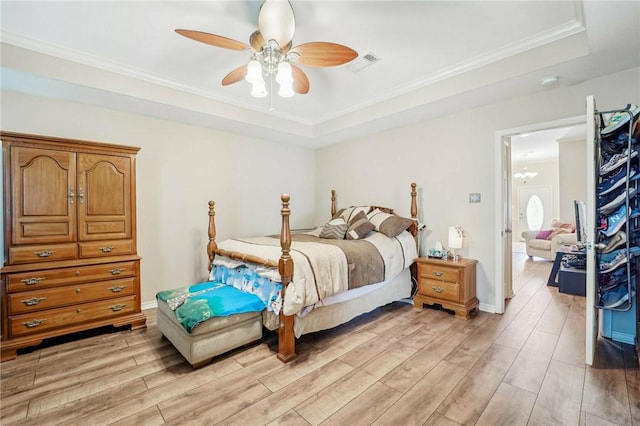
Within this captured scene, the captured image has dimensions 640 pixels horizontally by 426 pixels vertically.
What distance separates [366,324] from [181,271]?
249 cm

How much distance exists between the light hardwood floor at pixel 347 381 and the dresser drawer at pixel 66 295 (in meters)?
0.38

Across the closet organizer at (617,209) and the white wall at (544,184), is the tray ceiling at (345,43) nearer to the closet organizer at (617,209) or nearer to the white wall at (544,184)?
the closet organizer at (617,209)

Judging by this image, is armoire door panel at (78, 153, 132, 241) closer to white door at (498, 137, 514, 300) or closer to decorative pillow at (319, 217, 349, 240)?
decorative pillow at (319, 217, 349, 240)

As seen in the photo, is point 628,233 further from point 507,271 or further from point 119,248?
point 119,248

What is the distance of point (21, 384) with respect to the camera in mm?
1986

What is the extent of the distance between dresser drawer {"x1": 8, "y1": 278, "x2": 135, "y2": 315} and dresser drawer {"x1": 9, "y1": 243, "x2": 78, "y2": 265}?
0.27 m

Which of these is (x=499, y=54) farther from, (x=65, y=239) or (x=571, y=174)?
(x=571, y=174)

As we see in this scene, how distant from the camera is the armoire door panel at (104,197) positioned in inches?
106

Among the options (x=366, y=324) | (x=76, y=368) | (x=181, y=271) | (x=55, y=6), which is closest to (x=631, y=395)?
(x=366, y=324)

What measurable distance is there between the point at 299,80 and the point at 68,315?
296 centimetres

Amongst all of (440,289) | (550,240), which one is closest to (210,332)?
(440,289)

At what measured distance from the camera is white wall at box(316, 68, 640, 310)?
8.93 ft

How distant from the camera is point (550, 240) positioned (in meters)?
6.04

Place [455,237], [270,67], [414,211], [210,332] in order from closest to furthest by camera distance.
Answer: [270,67] → [210,332] → [455,237] → [414,211]
